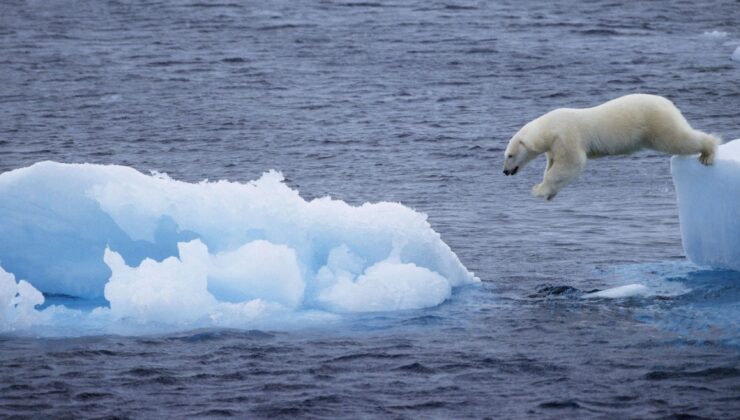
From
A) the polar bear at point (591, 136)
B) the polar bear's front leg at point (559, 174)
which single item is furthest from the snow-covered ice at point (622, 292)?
the polar bear's front leg at point (559, 174)

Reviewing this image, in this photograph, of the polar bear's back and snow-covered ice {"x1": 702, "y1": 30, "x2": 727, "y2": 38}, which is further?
snow-covered ice {"x1": 702, "y1": 30, "x2": 727, "y2": 38}

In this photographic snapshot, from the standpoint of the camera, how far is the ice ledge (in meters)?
11.3

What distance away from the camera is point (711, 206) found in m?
11.6

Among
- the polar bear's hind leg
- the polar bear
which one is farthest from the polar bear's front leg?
the polar bear's hind leg

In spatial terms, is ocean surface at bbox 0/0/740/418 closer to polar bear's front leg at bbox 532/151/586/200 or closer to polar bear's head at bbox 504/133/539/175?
polar bear's front leg at bbox 532/151/586/200

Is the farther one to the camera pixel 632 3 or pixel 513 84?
pixel 632 3

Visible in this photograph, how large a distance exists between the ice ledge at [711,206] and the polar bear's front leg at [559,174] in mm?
1737

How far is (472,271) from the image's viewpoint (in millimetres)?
12891

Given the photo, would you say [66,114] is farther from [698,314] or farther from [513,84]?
[698,314]

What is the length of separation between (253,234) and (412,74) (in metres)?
14.6

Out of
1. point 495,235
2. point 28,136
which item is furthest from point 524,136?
point 28,136

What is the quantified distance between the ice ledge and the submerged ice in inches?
85.5

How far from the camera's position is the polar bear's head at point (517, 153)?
1016 cm

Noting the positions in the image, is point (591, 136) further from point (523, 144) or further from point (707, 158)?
point (707, 158)
